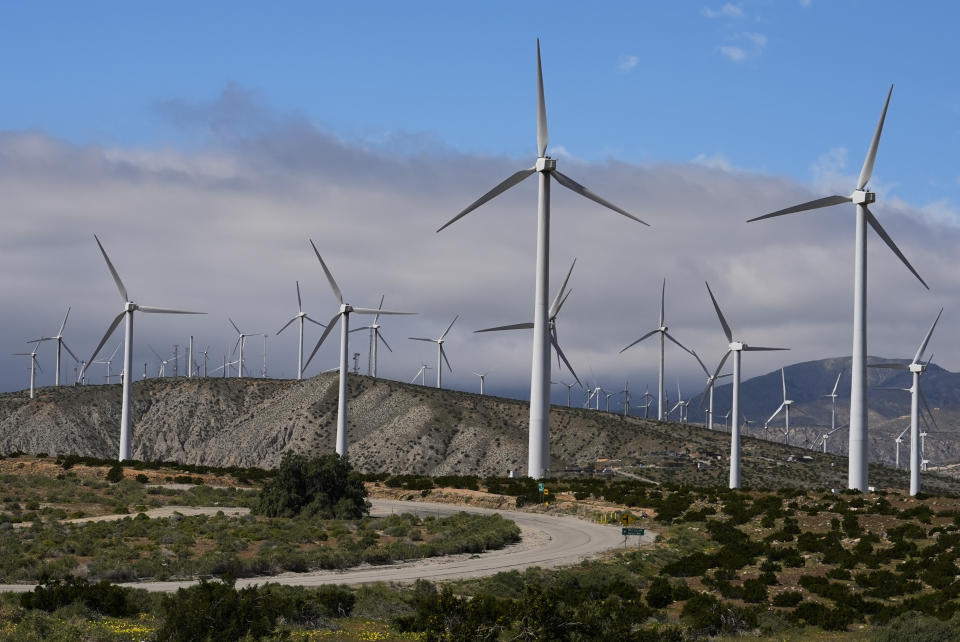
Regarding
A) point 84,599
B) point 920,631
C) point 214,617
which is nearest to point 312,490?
point 84,599

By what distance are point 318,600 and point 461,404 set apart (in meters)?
166

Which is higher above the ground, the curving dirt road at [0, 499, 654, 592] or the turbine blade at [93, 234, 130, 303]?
the turbine blade at [93, 234, 130, 303]

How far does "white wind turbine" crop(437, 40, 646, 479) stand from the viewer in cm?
7838

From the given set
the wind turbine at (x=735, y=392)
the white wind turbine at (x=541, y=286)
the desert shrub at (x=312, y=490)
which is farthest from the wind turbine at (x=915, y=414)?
the desert shrub at (x=312, y=490)

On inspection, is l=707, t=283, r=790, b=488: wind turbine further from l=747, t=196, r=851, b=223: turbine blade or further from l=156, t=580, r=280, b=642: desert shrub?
l=156, t=580, r=280, b=642: desert shrub

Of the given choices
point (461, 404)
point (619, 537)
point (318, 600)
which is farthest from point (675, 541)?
point (461, 404)

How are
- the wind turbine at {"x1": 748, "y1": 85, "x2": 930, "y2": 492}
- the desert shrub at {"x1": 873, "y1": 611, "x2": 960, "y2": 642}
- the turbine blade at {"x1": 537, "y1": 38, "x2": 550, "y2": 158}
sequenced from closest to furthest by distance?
the desert shrub at {"x1": 873, "y1": 611, "x2": 960, "y2": 642}
the wind turbine at {"x1": 748, "y1": 85, "x2": 930, "y2": 492}
the turbine blade at {"x1": 537, "y1": 38, "x2": 550, "y2": 158}

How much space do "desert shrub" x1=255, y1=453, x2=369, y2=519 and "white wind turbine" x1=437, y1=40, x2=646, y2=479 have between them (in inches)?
672

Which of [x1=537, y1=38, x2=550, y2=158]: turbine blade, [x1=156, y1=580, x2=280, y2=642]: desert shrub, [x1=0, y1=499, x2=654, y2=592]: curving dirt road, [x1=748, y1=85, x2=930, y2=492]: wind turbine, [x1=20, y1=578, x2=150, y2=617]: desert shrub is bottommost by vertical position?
[x1=0, y1=499, x2=654, y2=592]: curving dirt road

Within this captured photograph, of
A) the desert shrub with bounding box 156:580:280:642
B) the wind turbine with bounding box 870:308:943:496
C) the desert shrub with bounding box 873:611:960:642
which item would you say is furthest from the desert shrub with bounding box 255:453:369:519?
the wind turbine with bounding box 870:308:943:496

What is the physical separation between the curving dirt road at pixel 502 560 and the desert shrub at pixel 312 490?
345cm

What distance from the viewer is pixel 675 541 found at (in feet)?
175

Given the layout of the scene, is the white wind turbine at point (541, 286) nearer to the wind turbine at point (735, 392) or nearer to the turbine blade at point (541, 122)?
the turbine blade at point (541, 122)

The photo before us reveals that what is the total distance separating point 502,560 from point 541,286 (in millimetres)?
33232
